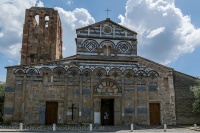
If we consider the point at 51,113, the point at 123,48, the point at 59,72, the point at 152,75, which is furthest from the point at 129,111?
the point at 59,72

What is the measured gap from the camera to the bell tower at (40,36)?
1287 inches

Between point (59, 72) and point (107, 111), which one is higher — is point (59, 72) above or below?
above

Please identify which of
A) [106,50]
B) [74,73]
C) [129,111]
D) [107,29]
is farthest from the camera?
[107,29]

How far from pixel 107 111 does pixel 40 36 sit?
17.0 meters

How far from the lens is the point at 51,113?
21672mm

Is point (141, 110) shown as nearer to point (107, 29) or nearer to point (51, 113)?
point (51, 113)

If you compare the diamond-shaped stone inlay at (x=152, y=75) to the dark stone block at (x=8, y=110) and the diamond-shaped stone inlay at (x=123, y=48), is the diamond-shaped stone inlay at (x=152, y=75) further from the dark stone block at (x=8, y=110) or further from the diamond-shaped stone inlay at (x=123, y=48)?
the dark stone block at (x=8, y=110)

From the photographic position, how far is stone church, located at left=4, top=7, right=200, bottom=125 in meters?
21.5

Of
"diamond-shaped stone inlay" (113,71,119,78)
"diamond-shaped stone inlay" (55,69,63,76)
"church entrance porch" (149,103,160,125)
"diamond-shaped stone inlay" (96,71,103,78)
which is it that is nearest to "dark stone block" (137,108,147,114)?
"church entrance porch" (149,103,160,125)

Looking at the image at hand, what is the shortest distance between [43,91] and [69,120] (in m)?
3.65

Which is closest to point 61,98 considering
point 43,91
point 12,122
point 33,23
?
point 43,91

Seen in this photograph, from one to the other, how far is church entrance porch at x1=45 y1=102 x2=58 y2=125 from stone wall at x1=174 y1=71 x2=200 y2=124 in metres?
12.1

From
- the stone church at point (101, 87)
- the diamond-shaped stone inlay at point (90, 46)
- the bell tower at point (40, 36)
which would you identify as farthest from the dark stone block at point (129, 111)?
the bell tower at point (40, 36)

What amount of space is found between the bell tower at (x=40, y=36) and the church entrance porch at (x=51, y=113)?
12.0 meters
